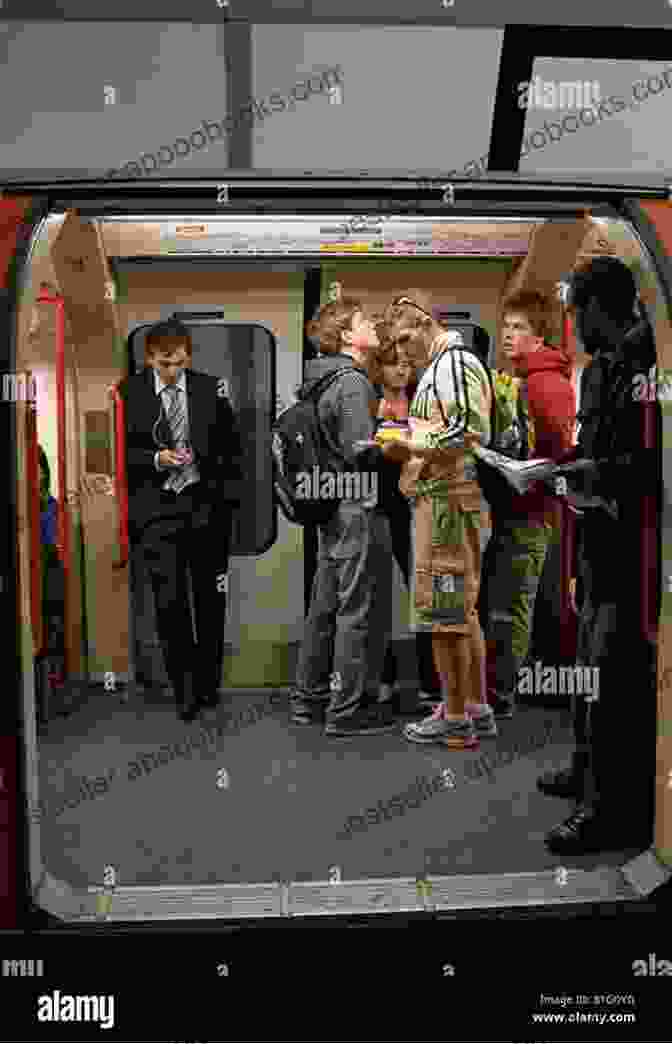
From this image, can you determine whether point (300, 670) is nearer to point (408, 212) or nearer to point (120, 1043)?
point (120, 1043)

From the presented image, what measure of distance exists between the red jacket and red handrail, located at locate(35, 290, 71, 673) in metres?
2.20

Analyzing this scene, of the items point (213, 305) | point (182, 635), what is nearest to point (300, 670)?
point (182, 635)

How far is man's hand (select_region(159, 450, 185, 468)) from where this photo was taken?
195 inches

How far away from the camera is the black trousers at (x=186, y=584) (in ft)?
16.4

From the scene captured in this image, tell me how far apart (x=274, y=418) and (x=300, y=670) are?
1468 mm

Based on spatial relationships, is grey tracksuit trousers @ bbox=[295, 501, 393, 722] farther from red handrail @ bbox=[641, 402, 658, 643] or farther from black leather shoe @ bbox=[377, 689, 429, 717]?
red handrail @ bbox=[641, 402, 658, 643]

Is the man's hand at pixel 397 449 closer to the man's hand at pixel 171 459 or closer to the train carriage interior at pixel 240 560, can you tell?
the train carriage interior at pixel 240 560

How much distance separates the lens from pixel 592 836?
3170mm

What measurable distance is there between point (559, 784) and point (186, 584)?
223 centimetres

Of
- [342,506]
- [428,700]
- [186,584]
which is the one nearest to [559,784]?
[428,700]

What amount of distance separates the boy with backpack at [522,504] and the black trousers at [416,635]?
0.35 meters

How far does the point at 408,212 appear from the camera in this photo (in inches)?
108

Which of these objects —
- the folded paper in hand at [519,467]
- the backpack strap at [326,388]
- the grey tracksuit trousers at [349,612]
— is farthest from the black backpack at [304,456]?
the folded paper in hand at [519,467]

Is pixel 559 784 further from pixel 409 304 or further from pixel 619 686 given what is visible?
pixel 409 304
